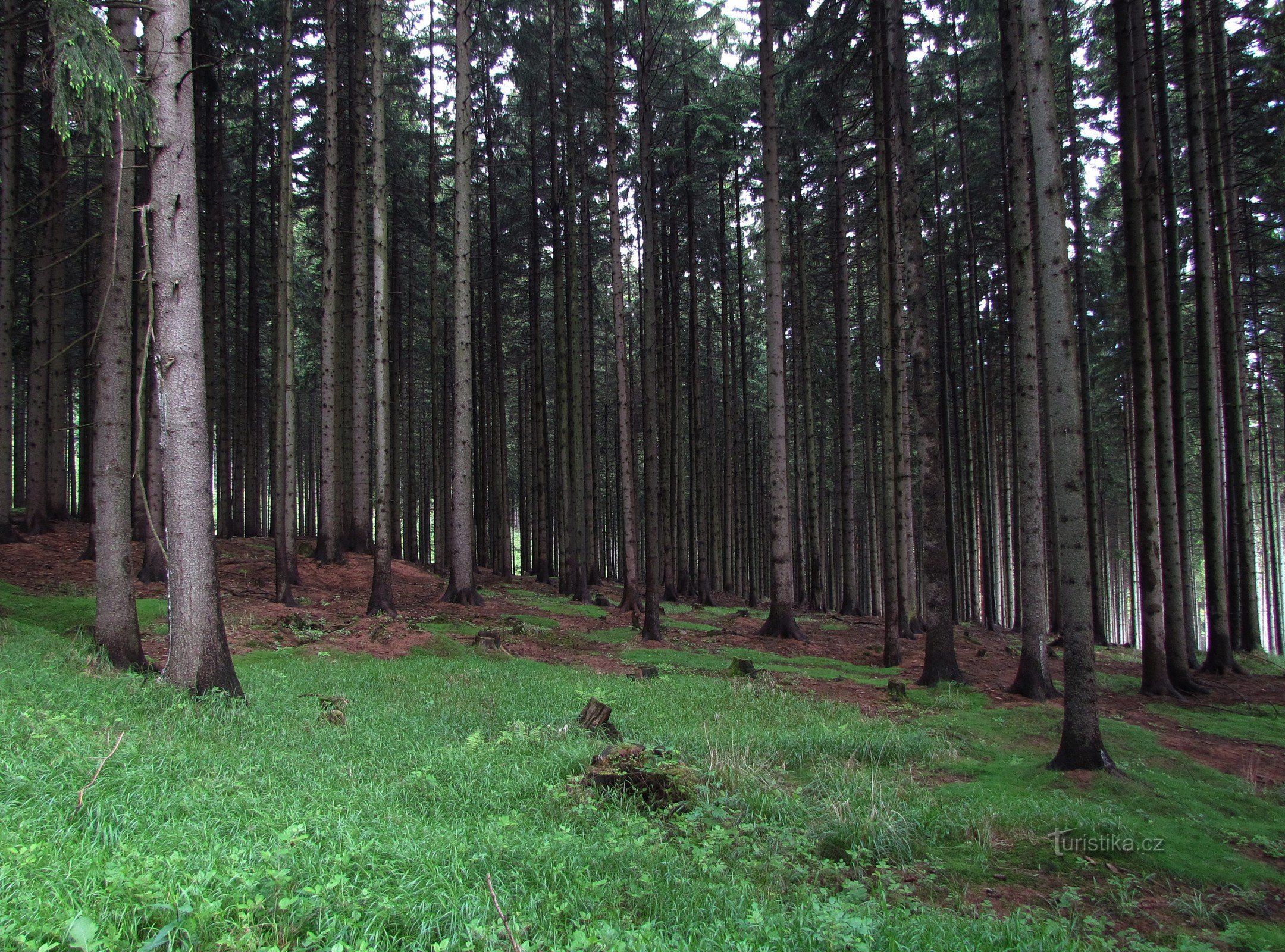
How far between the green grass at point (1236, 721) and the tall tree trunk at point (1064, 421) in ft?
12.2

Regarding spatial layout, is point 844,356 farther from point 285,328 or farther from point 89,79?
point 89,79

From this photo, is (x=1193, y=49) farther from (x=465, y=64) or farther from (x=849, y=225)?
(x=465, y=64)

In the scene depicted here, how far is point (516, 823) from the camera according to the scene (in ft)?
14.9

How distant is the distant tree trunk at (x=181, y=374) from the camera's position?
7316 mm

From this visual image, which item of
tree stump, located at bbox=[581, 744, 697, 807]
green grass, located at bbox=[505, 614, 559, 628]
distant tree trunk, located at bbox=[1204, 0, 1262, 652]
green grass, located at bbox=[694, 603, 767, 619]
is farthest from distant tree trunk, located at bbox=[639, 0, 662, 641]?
distant tree trunk, located at bbox=[1204, 0, 1262, 652]

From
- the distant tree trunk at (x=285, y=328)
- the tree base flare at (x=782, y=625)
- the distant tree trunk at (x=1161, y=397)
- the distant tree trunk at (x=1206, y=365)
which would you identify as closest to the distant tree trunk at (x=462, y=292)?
the distant tree trunk at (x=285, y=328)

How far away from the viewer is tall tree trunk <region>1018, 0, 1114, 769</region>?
23.4 ft

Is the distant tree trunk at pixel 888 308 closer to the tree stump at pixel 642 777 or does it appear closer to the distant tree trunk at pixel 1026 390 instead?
the distant tree trunk at pixel 1026 390

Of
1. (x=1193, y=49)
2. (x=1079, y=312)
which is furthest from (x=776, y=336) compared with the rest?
(x=1079, y=312)

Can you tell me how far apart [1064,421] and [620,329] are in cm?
1253

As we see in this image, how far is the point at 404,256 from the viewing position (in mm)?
30719

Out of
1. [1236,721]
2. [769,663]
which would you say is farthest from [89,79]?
[1236,721]

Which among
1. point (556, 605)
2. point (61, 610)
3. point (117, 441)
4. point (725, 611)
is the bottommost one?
point (725, 611)

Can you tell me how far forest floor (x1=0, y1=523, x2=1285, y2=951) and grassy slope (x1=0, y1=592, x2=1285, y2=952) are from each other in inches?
1.4
